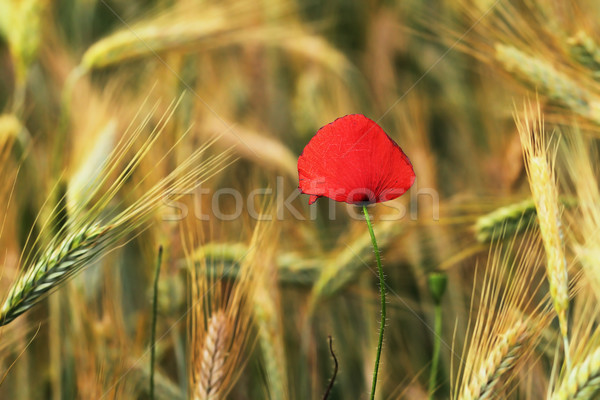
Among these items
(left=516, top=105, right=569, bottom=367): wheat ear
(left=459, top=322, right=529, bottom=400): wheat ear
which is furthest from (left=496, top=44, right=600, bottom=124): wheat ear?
(left=459, top=322, right=529, bottom=400): wheat ear

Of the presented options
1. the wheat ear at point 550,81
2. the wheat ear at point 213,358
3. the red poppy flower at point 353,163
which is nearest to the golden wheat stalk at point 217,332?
the wheat ear at point 213,358

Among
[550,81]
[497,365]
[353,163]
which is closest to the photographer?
[353,163]

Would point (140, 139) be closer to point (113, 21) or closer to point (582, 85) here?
point (113, 21)

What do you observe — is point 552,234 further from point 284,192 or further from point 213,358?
point 284,192

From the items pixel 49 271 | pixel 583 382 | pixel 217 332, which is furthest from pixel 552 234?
pixel 49 271

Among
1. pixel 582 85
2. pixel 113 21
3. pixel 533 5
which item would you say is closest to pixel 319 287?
pixel 582 85

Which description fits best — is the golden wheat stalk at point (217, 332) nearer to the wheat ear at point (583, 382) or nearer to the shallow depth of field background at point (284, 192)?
the shallow depth of field background at point (284, 192)
